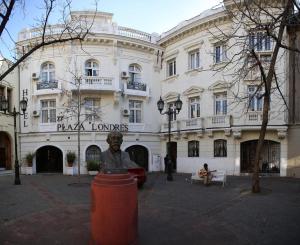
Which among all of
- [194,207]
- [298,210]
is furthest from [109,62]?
[298,210]

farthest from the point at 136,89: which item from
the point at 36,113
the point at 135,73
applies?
the point at 36,113

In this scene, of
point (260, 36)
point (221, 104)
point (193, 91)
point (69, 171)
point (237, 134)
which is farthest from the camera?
point (193, 91)

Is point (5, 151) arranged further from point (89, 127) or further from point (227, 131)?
point (227, 131)

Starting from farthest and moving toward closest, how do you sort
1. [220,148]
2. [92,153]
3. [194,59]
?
[92,153] → [194,59] → [220,148]

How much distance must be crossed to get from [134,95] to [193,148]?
6.72m

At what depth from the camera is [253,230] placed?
286 inches

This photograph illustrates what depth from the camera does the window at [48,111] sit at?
25.2 metres

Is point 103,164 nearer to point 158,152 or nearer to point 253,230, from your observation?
point 253,230

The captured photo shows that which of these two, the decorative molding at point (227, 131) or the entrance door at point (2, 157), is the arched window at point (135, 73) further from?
the entrance door at point (2, 157)

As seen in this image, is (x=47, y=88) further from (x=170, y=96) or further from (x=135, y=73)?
(x=170, y=96)

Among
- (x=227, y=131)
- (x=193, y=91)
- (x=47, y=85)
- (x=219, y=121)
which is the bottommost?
(x=227, y=131)

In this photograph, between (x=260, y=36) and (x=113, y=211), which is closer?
(x=113, y=211)

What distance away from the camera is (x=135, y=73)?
26594 mm

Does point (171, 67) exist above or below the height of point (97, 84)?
above
